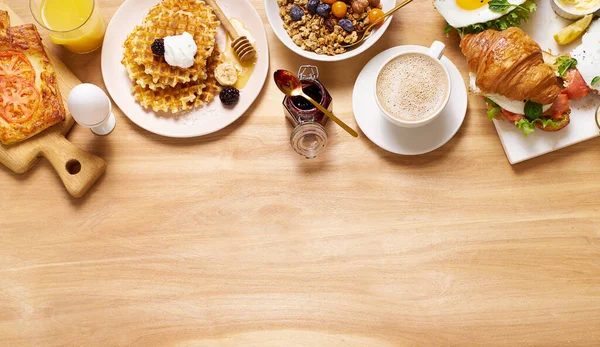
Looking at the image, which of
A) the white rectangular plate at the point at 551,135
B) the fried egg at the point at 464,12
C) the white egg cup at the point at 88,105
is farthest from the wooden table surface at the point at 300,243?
the fried egg at the point at 464,12

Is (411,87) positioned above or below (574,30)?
below

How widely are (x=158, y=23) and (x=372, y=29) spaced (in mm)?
717

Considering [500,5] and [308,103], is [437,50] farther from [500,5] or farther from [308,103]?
[308,103]

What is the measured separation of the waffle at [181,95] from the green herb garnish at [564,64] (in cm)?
114

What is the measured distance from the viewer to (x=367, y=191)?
1.86 meters

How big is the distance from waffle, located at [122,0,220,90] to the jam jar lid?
38 cm

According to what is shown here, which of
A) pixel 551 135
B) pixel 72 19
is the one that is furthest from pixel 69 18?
pixel 551 135

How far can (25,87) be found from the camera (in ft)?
5.87

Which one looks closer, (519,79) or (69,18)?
(519,79)

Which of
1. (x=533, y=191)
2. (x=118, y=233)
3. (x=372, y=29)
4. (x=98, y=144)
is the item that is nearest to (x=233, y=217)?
(x=118, y=233)

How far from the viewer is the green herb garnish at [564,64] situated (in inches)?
70.8

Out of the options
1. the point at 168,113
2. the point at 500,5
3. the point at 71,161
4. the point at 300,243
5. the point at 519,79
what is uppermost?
the point at 500,5

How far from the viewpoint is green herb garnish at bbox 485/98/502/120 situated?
1.79 metres

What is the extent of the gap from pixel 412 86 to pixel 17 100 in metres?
1.28
